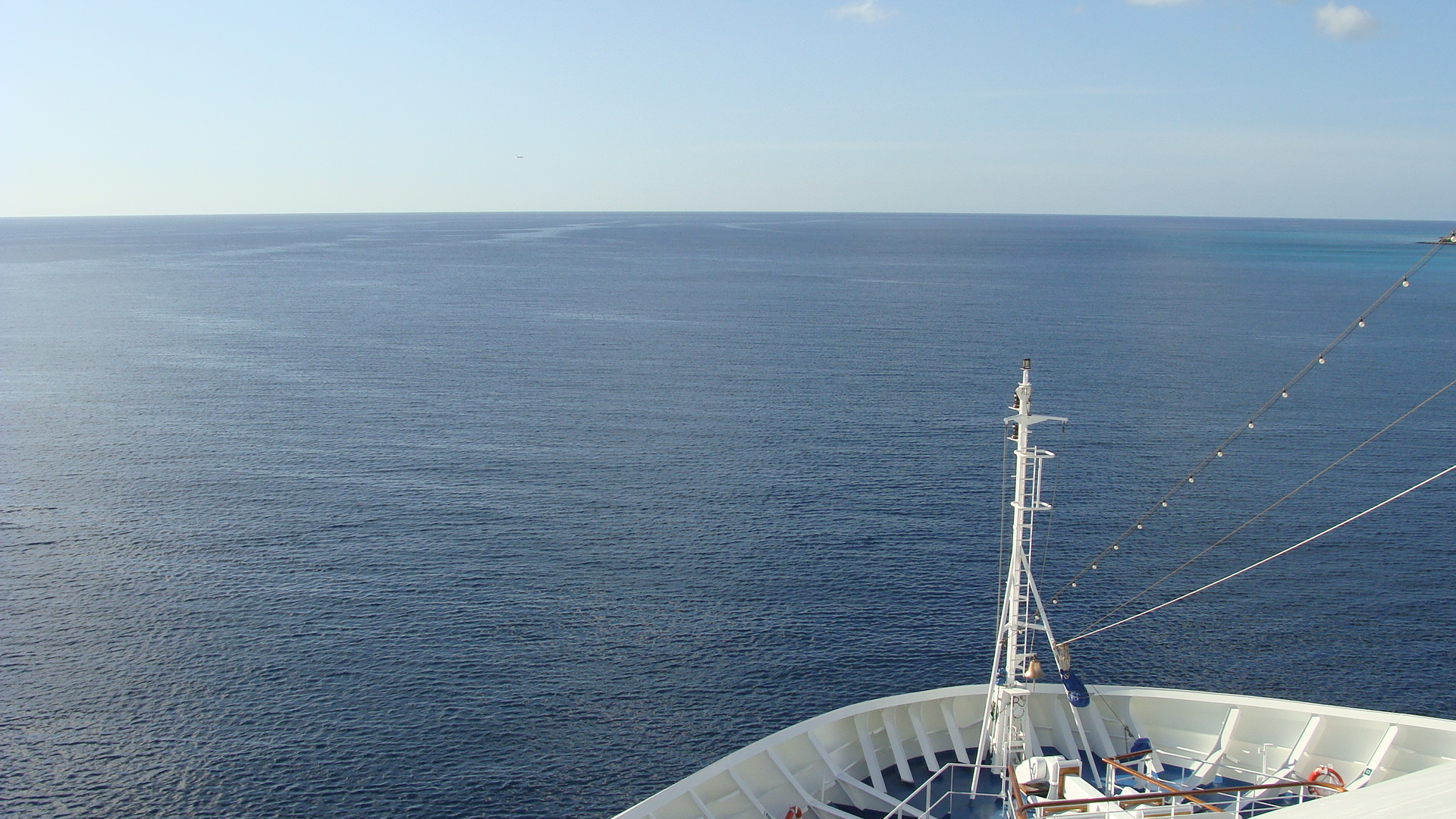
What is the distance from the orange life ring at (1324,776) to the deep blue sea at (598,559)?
23.8 meters

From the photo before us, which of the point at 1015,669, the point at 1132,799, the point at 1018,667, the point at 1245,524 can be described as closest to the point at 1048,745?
the point at 1018,667

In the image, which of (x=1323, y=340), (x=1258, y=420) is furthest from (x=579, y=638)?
(x=1323, y=340)

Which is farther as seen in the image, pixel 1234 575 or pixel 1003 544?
pixel 1003 544

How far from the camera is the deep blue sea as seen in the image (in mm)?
48969

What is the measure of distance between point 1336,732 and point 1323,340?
13181 cm

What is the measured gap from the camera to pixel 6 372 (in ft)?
424

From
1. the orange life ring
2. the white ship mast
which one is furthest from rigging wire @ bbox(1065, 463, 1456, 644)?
the white ship mast

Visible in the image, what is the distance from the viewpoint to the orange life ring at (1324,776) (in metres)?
28.3

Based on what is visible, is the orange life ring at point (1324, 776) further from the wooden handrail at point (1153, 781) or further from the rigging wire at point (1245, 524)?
the rigging wire at point (1245, 524)

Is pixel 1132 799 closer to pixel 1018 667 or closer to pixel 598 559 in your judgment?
pixel 1018 667

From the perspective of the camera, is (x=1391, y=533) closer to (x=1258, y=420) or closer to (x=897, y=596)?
(x=1258, y=420)

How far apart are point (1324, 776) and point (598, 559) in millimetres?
46572

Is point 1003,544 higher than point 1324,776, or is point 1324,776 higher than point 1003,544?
point 1324,776

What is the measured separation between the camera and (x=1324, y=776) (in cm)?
Answer: 2944
